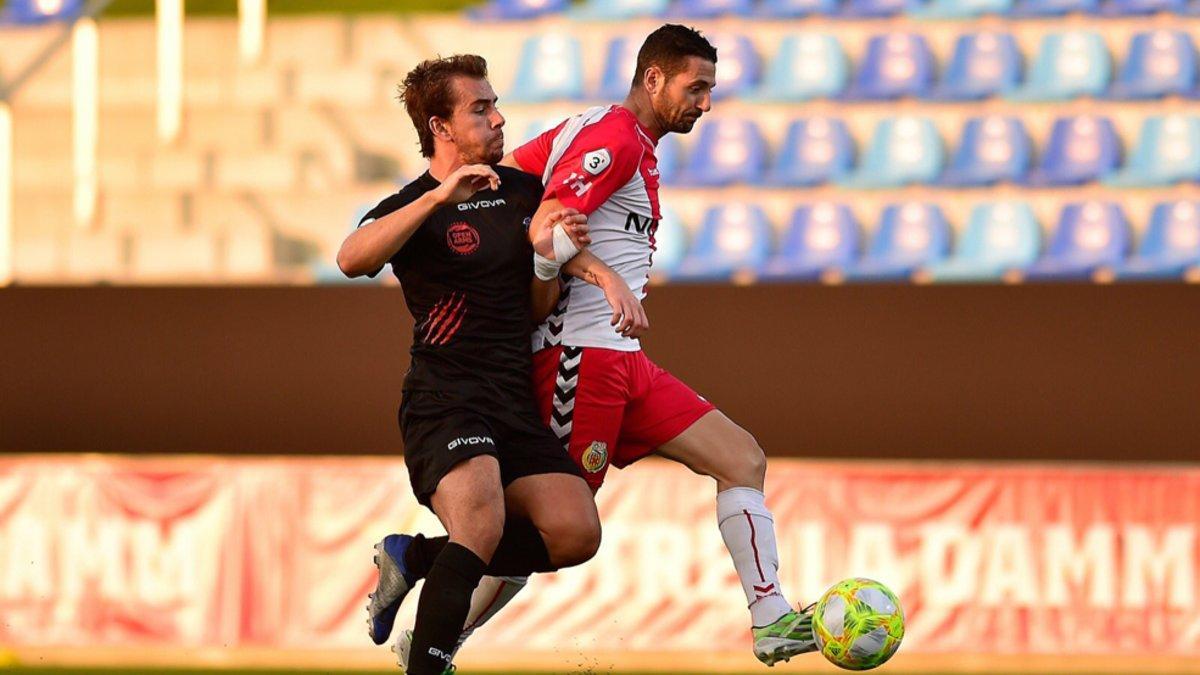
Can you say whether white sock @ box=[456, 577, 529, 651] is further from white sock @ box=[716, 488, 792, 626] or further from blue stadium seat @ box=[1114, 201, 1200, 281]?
blue stadium seat @ box=[1114, 201, 1200, 281]

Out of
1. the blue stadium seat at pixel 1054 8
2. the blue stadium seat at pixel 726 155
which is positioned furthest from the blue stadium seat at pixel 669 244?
the blue stadium seat at pixel 1054 8

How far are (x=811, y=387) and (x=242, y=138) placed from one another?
4.77 meters

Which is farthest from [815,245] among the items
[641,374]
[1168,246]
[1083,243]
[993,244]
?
[641,374]

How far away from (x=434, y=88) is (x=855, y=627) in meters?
1.93

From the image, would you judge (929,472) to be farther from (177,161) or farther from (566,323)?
(177,161)

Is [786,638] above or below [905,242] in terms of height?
below

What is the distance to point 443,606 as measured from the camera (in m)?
4.98

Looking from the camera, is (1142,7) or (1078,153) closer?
(1078,153)

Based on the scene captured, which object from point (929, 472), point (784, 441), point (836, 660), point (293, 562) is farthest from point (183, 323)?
point (836, 660)

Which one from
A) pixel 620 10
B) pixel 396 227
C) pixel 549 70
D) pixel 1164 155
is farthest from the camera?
pixel 620 10

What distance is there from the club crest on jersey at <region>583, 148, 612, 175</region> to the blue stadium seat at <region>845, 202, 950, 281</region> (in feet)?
21.8

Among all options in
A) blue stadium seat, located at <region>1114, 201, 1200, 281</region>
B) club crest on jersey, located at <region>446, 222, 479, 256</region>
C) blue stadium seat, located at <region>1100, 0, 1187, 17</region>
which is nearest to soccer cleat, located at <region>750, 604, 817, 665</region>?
club crest on jersey, located at <region>446, 222, 479, 256</region>

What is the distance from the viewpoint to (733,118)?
41.1ft

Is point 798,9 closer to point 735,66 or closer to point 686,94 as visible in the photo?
point 735,66
